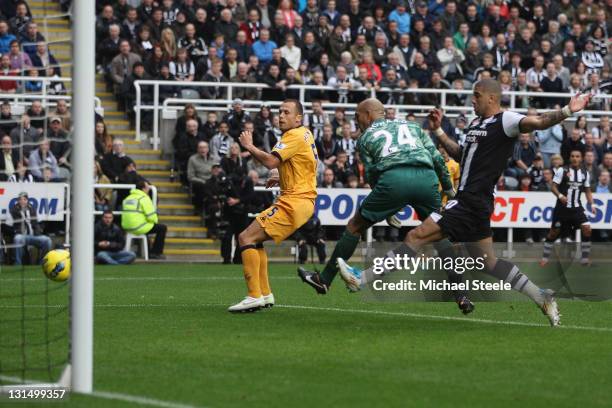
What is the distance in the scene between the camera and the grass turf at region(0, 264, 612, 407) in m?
7.73

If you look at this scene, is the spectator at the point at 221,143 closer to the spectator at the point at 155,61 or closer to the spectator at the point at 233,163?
the spectator at the point at 233,163

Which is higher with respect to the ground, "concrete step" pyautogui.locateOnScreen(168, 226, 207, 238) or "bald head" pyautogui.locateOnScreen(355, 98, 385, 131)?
"bald head" pyautogui.locateOnScreen(355, 98, 385, 131)

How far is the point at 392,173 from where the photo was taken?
39.2ft

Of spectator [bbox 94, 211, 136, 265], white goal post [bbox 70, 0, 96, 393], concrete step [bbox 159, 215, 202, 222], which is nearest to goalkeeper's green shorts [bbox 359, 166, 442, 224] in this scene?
white goal post [bbox 70, 0, 96, 393]

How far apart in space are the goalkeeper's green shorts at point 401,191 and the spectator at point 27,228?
7.84 meters

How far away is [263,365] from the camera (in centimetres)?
886

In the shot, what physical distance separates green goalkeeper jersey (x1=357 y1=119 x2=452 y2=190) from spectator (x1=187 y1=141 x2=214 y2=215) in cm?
1343

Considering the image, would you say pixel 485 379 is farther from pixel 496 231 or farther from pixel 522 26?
pixel 522 26

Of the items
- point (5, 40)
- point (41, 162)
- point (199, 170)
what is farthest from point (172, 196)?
point (41, 162)

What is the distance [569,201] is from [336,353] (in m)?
14.5

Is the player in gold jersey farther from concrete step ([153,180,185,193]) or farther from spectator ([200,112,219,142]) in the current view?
concrete step ([153,180,185,193])

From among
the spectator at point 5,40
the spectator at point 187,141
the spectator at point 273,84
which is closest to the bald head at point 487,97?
the spectator at point 187,141

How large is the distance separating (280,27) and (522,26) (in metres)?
6.91

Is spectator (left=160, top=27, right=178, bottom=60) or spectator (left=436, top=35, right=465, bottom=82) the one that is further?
spectator (left=436, top=35, right=465, bottom=82)
